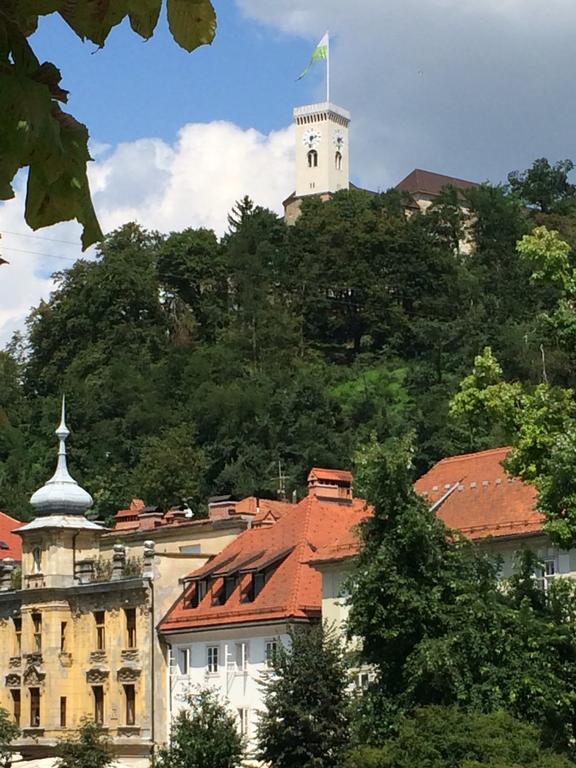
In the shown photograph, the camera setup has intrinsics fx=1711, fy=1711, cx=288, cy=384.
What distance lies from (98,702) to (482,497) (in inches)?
724

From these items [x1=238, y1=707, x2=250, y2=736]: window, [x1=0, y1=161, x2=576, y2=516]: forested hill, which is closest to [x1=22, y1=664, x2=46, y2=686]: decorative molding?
[x1=238, y1=707, x2=250, y2=736]: window

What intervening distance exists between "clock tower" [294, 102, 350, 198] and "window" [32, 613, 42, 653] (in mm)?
110390

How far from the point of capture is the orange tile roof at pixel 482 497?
145 feet

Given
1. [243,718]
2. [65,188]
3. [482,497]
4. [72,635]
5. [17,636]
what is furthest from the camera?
[17,636]

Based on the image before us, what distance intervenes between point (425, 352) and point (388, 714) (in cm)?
8314

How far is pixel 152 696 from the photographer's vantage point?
56094mm

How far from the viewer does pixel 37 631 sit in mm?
61531

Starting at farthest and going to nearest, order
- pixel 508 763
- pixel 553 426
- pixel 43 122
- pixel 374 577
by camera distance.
A: pixel 374 577
pixel 508 763
pixel 553 426
pixel 43 122

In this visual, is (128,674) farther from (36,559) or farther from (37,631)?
(36,559)

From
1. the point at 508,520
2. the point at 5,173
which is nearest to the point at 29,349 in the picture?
the point at 508,520

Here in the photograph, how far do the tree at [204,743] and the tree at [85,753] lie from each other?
6161 millimetres

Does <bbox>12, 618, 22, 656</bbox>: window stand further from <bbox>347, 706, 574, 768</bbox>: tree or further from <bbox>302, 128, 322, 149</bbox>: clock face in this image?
<bbox>302, 128, 322, 149</bbox>: clock face

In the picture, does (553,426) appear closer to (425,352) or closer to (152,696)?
(152,696)

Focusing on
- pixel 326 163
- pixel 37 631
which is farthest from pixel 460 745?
pixel 326 163
